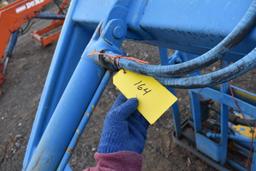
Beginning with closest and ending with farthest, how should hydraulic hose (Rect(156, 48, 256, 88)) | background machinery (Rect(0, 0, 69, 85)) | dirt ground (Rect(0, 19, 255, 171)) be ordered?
hydraulic hose (Rect(156, 48, 256, 88)) → dirt ground (Rect(0, 19, 255, 171)) → background machinery (Rect(0, 0, 69, 85))

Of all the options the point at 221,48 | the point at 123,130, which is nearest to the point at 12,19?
the point at 123,130

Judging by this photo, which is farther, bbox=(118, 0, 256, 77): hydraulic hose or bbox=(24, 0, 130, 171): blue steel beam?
bbox=(24, 0, 130, 171): blue steel beam

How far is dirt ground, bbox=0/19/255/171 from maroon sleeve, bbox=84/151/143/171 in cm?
161

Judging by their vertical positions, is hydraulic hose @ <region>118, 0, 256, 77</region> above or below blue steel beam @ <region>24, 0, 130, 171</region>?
above

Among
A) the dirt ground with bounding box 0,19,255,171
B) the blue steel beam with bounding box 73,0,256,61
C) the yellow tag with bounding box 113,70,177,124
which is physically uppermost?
the blue steel beam with bounding box 73,0,256,61

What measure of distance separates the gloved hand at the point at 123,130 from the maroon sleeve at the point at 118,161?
0.01m

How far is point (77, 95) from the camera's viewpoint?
0.95 metres

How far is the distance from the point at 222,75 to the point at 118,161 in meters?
0.45

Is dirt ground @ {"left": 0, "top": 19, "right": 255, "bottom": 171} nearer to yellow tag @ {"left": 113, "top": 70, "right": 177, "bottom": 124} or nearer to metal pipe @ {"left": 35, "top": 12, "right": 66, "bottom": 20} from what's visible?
metal pipe @ {"left": 35, "top": 12, "right": 66, "bottom": 20}

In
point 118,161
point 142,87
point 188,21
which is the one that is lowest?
point 118,161

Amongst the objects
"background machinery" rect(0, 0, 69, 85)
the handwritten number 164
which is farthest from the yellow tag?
"background machinery" rect(0, 0, 69, 85)

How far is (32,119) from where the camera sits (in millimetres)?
3379

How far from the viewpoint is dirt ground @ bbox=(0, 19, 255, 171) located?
258 centimetres

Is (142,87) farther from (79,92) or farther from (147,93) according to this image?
(79,92)
